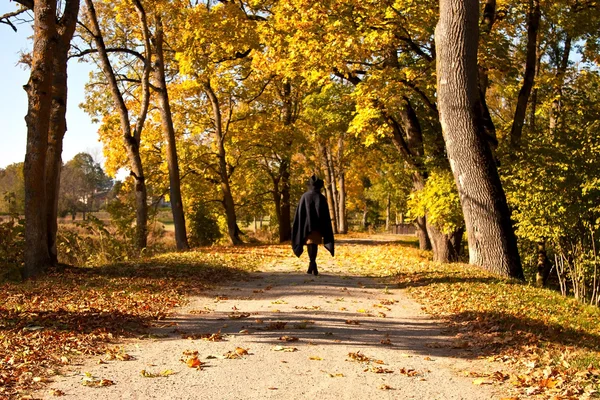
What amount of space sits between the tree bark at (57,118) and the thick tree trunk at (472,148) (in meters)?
7.78

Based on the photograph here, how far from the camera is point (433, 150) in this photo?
18.6 metres

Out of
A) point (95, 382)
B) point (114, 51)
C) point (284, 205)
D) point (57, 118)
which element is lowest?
point (95, 382)

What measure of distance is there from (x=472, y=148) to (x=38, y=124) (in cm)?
861

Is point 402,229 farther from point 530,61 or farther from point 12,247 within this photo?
point 12,247

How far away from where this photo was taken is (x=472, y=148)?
41.4 ft

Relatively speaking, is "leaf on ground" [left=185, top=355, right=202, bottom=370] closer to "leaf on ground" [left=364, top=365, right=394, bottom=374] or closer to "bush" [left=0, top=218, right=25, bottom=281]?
"leaf on ground" [left=364, top=365, right=394, bottom=374]

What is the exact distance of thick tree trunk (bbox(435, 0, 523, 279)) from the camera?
1242cm

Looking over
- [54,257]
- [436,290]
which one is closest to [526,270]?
[436,290]

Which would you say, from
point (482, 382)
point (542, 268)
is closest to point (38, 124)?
point (482, 382)

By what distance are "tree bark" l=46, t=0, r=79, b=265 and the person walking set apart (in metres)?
5.03

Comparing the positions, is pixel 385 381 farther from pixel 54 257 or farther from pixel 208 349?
pixel 54 257

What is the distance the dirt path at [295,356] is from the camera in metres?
5.22

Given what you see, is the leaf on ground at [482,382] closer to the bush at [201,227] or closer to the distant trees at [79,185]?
the bush at [201,227]

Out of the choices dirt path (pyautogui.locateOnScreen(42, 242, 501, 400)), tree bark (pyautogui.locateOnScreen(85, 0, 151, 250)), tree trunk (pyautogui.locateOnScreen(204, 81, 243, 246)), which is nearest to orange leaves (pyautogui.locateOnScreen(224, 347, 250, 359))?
dirt path (pyautogui.locateOnScreen(42, 242, 501, 400))
